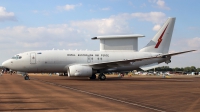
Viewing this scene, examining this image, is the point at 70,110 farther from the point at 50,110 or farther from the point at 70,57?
the point at 70,57

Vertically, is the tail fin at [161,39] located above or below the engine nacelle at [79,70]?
above

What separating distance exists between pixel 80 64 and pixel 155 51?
42.0ft

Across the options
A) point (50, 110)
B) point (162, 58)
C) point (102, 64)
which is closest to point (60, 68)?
point (102, 64)

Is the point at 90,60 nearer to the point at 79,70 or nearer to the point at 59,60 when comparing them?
the point at 79,70

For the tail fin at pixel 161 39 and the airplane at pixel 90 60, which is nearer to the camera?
the airplane at pixel 90 60

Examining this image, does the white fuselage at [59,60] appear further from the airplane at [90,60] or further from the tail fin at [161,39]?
the tail fin at [161,39]

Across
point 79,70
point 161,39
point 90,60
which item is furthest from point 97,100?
point 161,39

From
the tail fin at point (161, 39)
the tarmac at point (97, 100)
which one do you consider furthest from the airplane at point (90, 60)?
the tarmac at point (97, 100)

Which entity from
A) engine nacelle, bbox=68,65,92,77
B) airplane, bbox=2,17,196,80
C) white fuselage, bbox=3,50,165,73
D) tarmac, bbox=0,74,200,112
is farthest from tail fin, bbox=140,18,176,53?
tarmac, bbox=0,74,200,112

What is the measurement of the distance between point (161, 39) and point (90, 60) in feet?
40.7

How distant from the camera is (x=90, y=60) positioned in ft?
120

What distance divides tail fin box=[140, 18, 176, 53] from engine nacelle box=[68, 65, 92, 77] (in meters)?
11.6

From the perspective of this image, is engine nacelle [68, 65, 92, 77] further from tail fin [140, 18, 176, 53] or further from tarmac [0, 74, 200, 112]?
tarmac [0, 74, 200, 112]

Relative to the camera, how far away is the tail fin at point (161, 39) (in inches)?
1639
